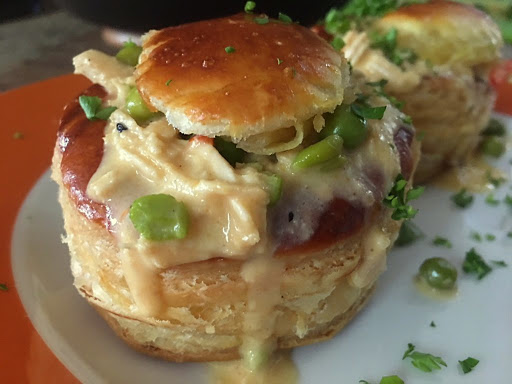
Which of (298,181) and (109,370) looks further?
(109,370)

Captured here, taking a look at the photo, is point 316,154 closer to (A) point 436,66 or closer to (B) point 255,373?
(B) point 255,373

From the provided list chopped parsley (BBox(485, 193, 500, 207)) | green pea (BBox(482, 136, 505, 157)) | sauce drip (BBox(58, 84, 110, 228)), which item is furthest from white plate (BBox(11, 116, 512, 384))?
green pea (BBox(482, 136, 505, 157))

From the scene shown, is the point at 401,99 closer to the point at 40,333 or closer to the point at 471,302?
the point at 471,302

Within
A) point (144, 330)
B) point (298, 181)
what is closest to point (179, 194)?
point (298, 181)

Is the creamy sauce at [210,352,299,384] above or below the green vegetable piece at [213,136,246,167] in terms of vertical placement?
below

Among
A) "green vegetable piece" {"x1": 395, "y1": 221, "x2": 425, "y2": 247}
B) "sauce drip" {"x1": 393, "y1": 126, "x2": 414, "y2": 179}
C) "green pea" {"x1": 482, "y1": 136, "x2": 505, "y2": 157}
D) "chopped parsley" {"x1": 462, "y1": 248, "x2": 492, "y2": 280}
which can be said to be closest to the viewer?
"sauce drip" {"x1": 393, "y1": 126, "x2": 414, "y2": 179}

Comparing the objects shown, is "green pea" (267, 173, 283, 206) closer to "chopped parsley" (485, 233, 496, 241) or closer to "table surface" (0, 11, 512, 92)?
"chopped parsley" (485, 233, 496, 241)
